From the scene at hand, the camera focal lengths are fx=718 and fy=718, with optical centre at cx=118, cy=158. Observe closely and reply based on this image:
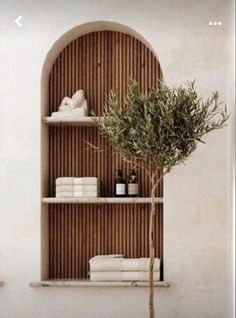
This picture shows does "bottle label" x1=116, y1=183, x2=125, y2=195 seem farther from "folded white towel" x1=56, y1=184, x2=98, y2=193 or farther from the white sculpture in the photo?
the white sculpture

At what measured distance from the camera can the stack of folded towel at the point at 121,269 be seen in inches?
180

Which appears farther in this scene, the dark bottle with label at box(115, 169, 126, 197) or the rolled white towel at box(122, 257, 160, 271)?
the dark bottle with label at box(115, 169, 126, 197)

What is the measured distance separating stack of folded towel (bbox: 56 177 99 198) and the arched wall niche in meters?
0.22

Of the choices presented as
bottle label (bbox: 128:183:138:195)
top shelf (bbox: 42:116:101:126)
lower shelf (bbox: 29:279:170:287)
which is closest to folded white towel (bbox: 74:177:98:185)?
bottle label (bbox: 128:183:138:195)

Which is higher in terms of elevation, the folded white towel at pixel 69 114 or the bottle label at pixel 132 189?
the folded white towel at pixel 69 114

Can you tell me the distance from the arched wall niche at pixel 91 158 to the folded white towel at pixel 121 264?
→ 0.26 metres

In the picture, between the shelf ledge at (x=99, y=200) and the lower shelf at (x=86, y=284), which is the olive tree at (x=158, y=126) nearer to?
the shelf ledge at (x=99, y=200)

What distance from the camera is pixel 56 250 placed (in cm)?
491

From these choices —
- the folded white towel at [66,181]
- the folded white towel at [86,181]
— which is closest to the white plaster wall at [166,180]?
the folded white towel at [66,181]

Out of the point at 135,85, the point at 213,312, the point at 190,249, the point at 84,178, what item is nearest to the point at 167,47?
the point at 135,85

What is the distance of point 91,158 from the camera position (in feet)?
16.2

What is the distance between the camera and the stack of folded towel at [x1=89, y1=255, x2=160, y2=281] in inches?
180

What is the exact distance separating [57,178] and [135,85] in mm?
965

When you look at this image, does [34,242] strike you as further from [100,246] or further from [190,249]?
[190,249]
